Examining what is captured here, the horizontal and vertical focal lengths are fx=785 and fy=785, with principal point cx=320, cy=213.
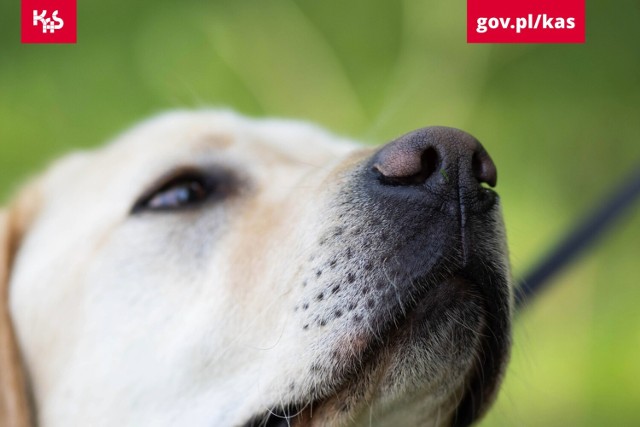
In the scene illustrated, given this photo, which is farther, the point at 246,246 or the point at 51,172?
the point at 51,172

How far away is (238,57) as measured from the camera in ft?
17.5

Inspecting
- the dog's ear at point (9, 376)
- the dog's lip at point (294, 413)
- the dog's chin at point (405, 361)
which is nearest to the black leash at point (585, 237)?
the dog's chin at point (405, 361)

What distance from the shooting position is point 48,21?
3.21 m

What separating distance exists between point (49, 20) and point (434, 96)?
299 centimetres

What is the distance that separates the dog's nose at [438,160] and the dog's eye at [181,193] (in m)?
0.85

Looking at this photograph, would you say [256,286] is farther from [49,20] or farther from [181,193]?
[49,20]

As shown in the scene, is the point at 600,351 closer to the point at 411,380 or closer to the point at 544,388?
the point at 544,388

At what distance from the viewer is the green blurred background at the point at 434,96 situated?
16.5 ft

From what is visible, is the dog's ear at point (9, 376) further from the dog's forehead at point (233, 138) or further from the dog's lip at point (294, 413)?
the dog's lip at point (294, 413)

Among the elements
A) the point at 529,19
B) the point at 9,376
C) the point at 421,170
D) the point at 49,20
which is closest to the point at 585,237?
the point at 529,19

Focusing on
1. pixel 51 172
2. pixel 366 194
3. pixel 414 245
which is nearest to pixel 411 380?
pixel 414 245

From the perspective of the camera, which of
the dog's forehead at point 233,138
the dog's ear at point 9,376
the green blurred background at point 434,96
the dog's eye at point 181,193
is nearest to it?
the dog's ear at point 9,376

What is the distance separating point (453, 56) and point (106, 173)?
3.31m

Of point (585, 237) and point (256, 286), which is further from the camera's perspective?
point (585, 237)
